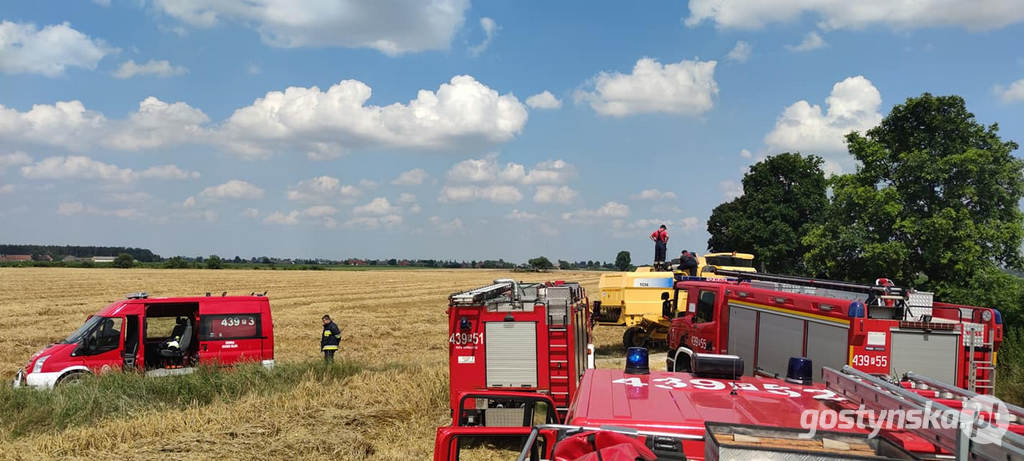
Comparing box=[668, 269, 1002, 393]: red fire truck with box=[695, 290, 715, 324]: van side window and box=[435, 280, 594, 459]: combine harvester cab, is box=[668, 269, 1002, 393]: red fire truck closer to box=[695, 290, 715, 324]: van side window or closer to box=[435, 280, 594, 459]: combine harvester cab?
box=[435, 280, 594, 459]: combine harvester cab

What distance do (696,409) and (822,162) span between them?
45.7m

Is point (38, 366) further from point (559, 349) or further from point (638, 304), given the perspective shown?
point (638, 304)

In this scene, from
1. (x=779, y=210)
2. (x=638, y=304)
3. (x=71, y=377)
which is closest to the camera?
(x=71, y=377)

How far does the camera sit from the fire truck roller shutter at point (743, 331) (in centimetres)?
1221

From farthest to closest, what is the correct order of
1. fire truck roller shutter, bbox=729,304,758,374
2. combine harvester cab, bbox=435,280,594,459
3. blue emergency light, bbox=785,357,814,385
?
fire truck roller shutter, bbox=729,304,758,374 < combine harvester cab, bbox=435,280,594,459 < blue emergency light, bbox=785,357,814,385

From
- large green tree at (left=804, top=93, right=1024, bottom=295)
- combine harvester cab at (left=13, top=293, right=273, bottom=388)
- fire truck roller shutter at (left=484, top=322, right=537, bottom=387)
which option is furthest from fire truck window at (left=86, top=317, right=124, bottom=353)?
large green tree at (left=804, top=93, right=1024, bottom=295)

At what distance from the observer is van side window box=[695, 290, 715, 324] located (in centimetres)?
1396

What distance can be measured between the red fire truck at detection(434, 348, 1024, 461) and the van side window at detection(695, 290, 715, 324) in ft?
27.0

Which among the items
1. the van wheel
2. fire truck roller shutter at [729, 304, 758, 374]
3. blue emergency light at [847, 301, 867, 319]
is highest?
blue emergency light at [847, 301, 867, 319]

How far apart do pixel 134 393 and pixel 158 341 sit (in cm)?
499

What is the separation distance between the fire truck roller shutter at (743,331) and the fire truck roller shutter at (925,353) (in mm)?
2816

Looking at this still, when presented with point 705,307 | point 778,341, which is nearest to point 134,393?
point 778,341

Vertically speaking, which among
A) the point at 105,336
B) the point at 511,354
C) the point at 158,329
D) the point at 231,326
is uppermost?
the point at 511,354

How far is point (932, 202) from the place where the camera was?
70.7ft
